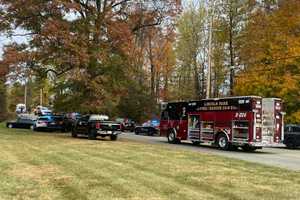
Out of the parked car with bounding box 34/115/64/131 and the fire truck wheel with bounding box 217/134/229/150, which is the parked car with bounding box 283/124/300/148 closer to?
the fire truck wheel with bounding box 217/134/229/150

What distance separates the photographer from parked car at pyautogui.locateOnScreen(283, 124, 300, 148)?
3600 cm

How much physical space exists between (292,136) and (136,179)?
24.8 metres

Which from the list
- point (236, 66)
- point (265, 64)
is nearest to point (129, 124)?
point (236, 66)

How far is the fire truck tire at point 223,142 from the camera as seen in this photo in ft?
101

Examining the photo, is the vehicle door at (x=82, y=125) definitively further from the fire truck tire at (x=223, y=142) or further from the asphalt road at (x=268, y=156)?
the fire truck tire at (x=223, y=142)

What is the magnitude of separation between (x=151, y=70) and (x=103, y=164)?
57.0 m

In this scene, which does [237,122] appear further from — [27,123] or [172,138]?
[27,123]

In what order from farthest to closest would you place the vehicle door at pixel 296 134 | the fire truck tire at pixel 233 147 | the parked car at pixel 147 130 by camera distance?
1. the parked car at pixel 147 130
2. the vehicle door at pixel 296 134
3. the fire truck tire at pixel 233 147

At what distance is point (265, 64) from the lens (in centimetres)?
4544

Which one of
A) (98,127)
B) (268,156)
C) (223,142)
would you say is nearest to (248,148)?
(223,142)

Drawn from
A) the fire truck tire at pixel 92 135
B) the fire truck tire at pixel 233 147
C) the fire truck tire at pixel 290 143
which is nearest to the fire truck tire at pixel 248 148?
the fire truck tire at pixel 233 147

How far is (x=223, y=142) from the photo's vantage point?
31078 mm

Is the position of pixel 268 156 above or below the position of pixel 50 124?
below

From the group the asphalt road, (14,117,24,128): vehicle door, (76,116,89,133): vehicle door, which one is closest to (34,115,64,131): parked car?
(14,117,24,128): vehicle door
